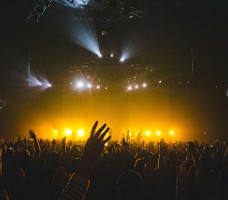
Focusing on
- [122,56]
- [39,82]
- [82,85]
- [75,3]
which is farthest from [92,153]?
[39,82]

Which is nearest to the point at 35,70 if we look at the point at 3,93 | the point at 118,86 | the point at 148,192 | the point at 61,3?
the point at 3,93

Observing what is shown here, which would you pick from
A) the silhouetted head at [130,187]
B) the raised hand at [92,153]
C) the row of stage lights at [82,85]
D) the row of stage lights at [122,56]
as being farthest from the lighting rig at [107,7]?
the raised hand at [92,153]

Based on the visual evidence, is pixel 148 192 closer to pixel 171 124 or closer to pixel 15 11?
pixel 15 11

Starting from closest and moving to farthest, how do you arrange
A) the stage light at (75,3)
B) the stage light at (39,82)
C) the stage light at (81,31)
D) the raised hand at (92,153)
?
the raised hand at (92,153) → the stage light at (75,3) → the stage light at (81,31) → the stage light at (39,82)

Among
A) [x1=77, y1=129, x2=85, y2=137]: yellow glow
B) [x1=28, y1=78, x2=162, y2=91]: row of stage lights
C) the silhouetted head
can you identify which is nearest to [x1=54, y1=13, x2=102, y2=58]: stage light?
[x1=28, y1=78, x2=162, y2=91]: row of stage lights

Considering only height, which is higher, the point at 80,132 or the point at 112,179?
the point at 80,132

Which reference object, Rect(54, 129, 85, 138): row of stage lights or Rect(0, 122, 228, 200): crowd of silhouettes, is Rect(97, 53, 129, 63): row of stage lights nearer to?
Rect(54, 129, 85, 138): row of stage lights

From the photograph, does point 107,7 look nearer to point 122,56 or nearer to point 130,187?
point 122,56

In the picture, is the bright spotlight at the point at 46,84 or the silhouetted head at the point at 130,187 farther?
the bright spotlight at the point at 46,84

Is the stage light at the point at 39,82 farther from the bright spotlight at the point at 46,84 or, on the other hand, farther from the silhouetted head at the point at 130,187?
the silhouetted head at the point at 130,187

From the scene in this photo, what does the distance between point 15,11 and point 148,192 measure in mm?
12327

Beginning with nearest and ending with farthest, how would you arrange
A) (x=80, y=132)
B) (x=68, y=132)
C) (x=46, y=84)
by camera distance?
(x=46, y=84) → (x=68, y=132) → (x=80, y=132)

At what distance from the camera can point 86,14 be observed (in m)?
13.8

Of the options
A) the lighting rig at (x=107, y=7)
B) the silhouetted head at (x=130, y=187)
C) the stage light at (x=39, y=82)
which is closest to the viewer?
the silhouetted head at (x=130, y=187)
